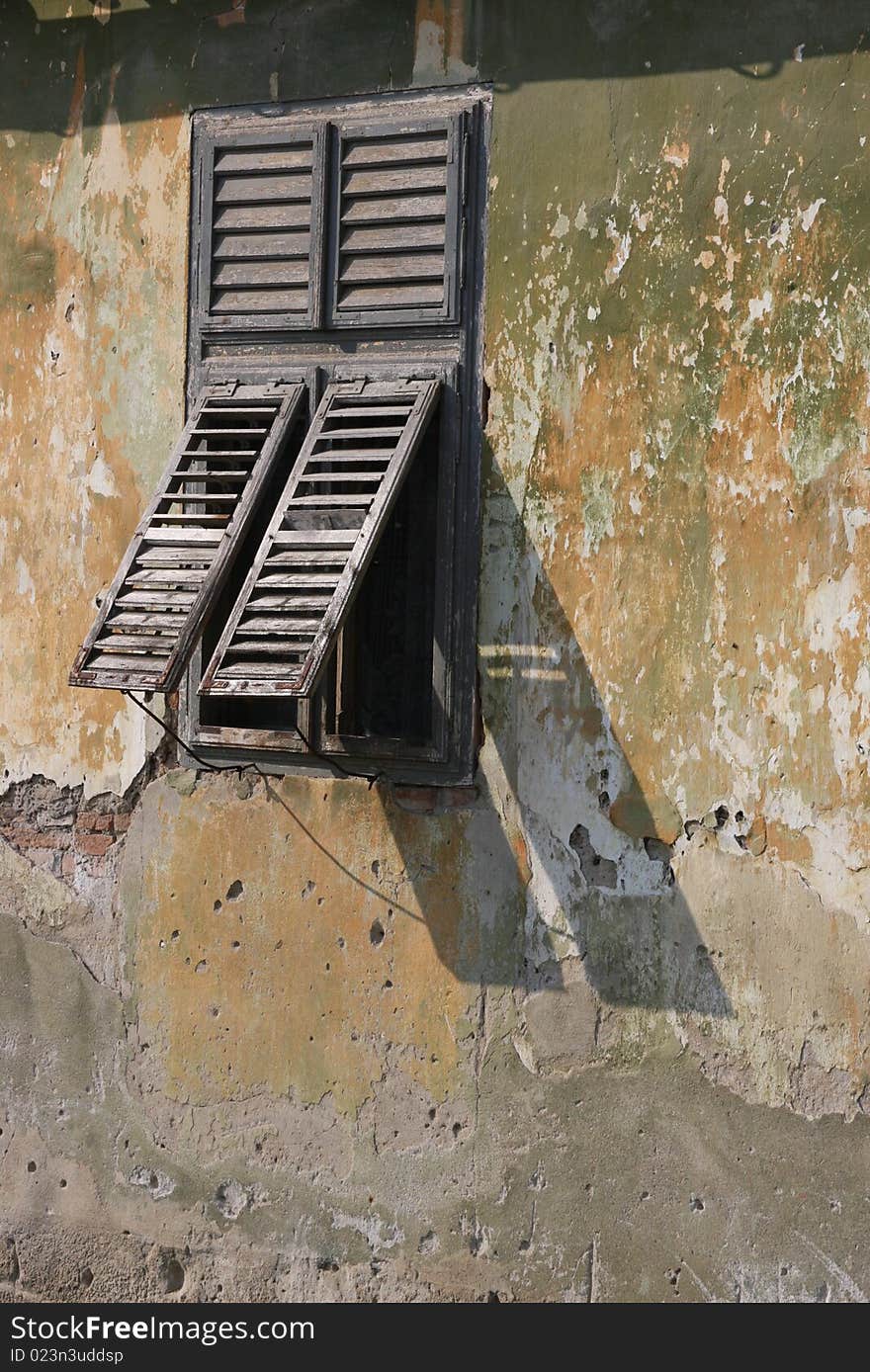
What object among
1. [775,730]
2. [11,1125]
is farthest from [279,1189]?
[775,730]

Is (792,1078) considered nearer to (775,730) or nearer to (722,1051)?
(722,1051)

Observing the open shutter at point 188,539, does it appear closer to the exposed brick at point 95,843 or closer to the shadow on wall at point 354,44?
the exposed brick at point 95,843

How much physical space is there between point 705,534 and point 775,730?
54 centimetres

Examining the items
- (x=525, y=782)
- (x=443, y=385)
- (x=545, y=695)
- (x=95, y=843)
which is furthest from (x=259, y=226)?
(x=95, y=843)

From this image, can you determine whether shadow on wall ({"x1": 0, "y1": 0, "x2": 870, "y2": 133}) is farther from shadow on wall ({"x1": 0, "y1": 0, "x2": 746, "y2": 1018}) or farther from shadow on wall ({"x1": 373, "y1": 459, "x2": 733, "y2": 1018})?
shadow on wall ({"x1": 373, "y1": 459, "x2": 733, "y2": 1018})

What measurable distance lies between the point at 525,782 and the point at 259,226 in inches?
69.2

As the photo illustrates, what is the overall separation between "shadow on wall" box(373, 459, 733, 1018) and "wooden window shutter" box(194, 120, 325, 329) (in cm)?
80

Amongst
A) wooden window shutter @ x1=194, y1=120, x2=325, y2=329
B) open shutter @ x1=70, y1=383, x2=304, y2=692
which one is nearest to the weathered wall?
wooden window shutter @ x1=194, y1=120, x2=325, y2=329

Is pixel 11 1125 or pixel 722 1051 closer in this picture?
pixel 722 1051

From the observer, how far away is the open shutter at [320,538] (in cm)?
352

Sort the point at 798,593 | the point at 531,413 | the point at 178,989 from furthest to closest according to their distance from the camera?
the point at 178,989, the point at 531,413, the point at 798,593

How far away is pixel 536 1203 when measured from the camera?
3.93m

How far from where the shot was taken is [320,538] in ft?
12.3

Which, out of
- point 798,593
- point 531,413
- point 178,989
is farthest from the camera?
point 178,989
